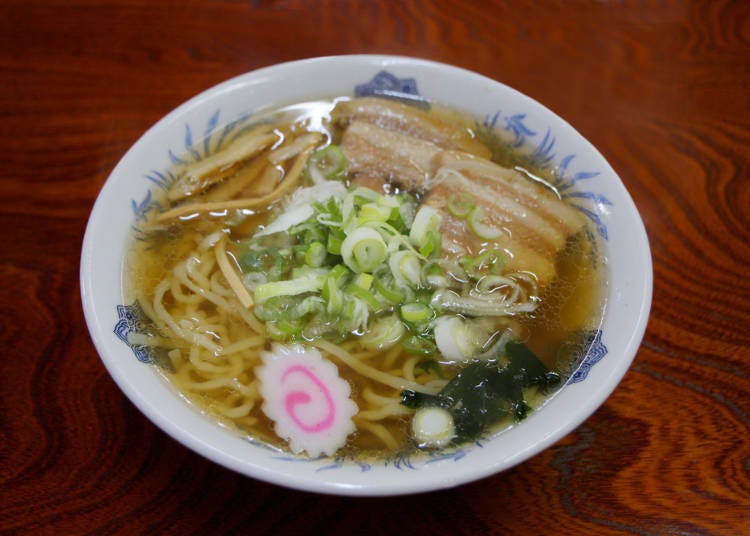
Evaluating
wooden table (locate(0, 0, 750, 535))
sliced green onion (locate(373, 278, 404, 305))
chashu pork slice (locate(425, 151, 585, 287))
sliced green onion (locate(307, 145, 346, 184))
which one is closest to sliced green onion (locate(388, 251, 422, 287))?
sliced green onion (locate(373, 278, 404, 305))

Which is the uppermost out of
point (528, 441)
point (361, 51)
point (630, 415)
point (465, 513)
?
point (361, 51)

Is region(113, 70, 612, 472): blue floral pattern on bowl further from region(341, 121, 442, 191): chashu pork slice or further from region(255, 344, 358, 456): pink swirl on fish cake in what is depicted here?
region(341, 121, 442, 191): chashu pork slice

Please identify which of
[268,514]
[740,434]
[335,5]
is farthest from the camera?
[335,5]

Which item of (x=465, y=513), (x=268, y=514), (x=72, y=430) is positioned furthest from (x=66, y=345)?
(x=465, y=513)

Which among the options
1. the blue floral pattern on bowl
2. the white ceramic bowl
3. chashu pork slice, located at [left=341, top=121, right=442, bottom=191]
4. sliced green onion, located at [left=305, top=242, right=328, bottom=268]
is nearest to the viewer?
the white ceramic bowl

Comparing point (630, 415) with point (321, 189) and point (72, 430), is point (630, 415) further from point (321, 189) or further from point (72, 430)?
point (72, 430)

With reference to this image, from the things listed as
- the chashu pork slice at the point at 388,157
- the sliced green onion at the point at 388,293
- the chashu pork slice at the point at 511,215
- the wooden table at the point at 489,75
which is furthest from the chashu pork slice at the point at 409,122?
the sliced green onion at the point at 388,293
